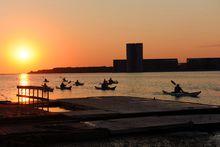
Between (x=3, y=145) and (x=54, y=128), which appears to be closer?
(x=3, y=145)

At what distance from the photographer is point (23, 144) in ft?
55.0

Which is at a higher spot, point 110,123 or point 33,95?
point 33,95

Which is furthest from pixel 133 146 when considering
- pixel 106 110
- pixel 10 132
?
pixel 106 110

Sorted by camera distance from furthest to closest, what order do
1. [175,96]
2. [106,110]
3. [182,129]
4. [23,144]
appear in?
[175,96] < [106,110] < [182,129] < [23,144]

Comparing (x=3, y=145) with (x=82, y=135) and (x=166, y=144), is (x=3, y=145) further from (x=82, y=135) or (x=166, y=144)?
(x=166, y=144)

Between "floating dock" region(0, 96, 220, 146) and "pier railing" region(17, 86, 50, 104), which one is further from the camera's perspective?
"pier railing" region(17, 86, 50, 104)

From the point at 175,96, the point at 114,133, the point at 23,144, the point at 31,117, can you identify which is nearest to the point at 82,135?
the point at 114,133

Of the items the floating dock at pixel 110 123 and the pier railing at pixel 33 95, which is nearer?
the floating dock at pixel 110 123

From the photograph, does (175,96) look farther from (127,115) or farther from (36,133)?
(36,133)

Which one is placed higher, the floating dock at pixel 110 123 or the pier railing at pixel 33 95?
the pier railing at pixel 33 95

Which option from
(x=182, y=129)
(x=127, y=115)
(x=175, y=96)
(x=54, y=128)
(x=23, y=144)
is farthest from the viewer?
(x=175, y=96)

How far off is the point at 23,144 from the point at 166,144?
5623 millimetres

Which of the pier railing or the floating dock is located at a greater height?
the pier railing

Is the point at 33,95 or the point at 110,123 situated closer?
the point at 110,123
